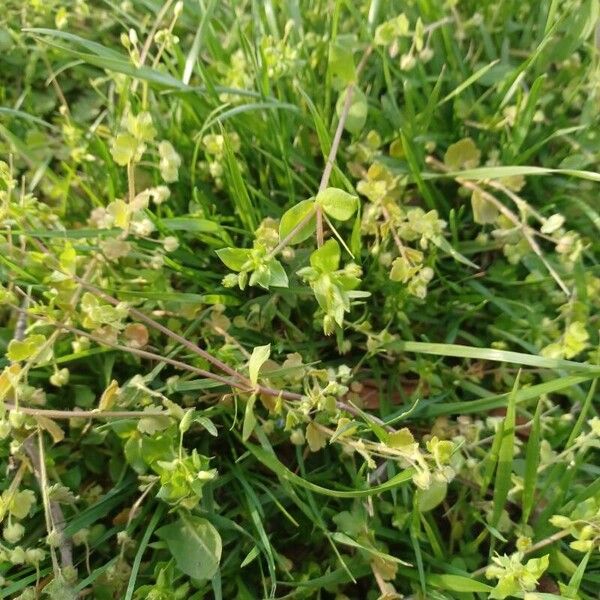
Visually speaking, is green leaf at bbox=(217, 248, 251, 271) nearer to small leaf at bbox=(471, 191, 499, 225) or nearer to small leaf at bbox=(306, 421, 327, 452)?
small leaf at bbox=(306, 421, 327, 452)

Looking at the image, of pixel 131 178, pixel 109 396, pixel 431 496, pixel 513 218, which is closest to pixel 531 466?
pixel 431 496

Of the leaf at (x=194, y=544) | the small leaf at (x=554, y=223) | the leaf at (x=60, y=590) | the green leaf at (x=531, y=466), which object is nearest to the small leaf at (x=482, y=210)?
the small leaf at (x=554, y=223)

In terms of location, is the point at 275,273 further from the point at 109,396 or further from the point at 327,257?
the point at 109,396

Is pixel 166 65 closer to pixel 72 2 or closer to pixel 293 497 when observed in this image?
pixel 72 2

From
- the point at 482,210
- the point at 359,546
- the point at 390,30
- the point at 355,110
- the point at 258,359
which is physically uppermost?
the point at 390,30

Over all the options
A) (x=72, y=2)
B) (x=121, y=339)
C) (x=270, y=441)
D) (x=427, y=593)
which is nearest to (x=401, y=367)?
(x=270, y=441)

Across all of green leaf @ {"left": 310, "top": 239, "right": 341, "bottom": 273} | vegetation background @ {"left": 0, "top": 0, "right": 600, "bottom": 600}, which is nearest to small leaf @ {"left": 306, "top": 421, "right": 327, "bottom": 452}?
vegetation background @ {"left": 0, "top": 0, "right": 600, "bottom": 600}

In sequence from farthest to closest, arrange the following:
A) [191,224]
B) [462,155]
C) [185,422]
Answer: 1. [462,155]
2. [191,224]
3. [185,422]

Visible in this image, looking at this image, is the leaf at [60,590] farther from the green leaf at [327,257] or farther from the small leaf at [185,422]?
the green leaf at [327,257]
